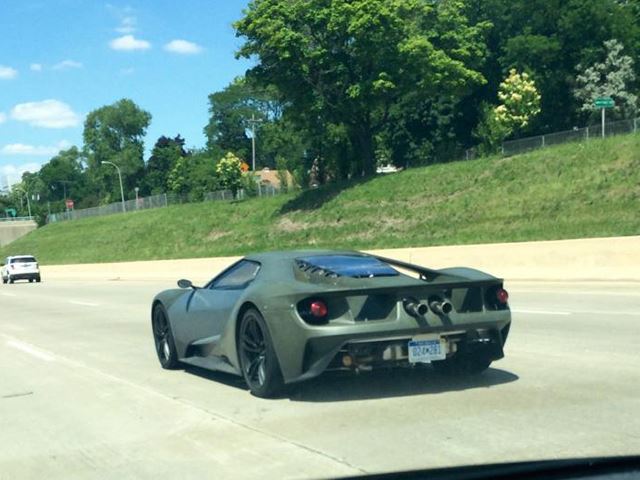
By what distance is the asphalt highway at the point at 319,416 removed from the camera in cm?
577

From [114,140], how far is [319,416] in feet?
496

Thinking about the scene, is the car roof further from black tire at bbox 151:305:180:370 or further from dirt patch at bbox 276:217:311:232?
dirt patch at bbox 276:217:311:232

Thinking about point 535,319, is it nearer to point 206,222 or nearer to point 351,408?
point 351,408

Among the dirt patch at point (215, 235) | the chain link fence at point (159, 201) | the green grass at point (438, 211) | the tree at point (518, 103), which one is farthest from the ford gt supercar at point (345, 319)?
the chain link fence at point (159, 201)

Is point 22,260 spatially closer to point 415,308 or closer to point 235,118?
point 415,308

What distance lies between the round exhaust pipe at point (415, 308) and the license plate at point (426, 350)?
0.80ft

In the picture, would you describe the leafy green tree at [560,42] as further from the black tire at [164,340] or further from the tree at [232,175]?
the black tire at [164,340]

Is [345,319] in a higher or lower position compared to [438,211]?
lower

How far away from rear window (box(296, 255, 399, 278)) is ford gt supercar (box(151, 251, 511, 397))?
1 centimetres

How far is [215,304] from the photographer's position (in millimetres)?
8719

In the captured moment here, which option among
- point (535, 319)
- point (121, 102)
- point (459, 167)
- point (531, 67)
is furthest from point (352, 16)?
point (121, 102)

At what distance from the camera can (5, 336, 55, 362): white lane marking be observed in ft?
40.1

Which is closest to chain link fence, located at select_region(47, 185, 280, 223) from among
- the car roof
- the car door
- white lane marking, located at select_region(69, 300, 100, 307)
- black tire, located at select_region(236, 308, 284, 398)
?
white lane marking, located at select_region(69, 300, 100, 307)

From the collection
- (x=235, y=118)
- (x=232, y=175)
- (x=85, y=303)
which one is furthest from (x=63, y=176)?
(x=85, y=303)
